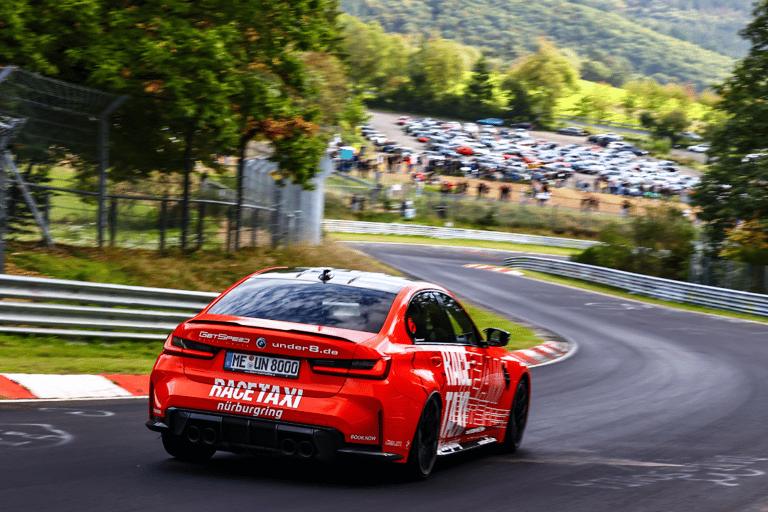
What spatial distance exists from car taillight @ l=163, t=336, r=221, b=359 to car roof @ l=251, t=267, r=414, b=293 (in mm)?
883

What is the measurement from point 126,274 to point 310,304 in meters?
10.7

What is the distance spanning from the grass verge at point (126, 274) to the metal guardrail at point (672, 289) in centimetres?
1240

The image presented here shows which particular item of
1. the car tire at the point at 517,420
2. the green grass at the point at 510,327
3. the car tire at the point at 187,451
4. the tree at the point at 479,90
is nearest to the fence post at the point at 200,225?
the green grass at the point at 510,327

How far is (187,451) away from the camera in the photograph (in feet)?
20.8

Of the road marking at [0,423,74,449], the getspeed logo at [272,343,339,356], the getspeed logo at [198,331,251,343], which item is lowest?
the road marking at [0,423,74,449]

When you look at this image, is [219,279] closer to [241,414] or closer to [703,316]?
[241,414]

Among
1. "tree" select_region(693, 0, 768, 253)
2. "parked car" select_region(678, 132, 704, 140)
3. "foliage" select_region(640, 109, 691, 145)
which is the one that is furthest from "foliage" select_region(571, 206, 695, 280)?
"parked car" select_region(678, 132, 704, 140)

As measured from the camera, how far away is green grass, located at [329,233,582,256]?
187ft

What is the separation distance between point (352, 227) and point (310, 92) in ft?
123

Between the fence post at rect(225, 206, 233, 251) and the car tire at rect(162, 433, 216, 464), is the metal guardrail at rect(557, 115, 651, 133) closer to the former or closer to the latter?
the fence post at rect(225, 206, 233, 251)

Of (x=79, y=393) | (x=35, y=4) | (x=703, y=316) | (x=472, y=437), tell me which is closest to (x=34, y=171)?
(x=35, y=4)

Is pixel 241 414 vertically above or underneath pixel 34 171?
underneath

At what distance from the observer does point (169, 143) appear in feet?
62.3

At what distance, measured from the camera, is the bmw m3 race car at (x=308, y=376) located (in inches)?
223
